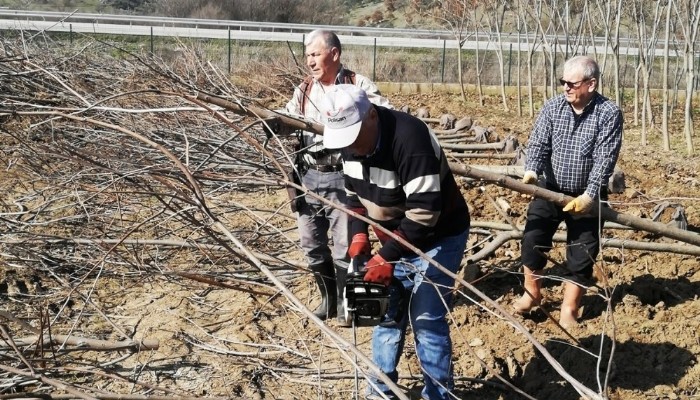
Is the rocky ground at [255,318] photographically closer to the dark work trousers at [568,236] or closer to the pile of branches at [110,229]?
the pile of branches at [110,229]

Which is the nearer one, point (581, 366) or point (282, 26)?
point (581, 366)

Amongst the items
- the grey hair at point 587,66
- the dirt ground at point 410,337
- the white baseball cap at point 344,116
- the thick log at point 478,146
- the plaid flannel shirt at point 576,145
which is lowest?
the dirt ground at point 410,337

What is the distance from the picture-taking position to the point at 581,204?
14.1ft

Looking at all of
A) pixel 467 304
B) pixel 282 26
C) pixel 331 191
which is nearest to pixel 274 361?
pixel 331 191

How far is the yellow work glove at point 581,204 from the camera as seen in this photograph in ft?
14.1

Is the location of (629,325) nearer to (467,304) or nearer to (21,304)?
(467,304)

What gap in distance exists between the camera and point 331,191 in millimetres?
4672

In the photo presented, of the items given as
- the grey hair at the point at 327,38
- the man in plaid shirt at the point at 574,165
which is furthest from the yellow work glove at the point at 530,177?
the grey hair at the point at 327,38

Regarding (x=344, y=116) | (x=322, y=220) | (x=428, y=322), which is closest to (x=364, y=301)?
(x=428, y=322)

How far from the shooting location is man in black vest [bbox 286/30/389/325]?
4504 millimetres

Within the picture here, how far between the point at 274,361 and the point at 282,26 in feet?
70.6

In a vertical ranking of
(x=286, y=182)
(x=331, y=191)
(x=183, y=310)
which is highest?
(x=286, y=182)

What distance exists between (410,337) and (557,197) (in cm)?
118

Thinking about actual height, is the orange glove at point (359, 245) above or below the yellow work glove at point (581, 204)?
below
